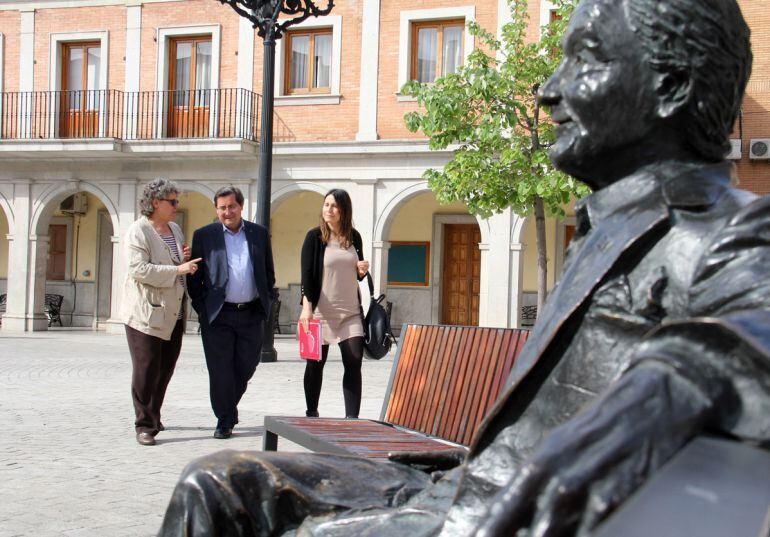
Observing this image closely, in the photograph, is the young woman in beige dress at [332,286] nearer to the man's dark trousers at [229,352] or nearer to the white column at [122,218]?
the man's dark trousers at [229,352]

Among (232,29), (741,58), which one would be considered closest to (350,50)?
(232,29)

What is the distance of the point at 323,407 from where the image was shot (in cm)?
937

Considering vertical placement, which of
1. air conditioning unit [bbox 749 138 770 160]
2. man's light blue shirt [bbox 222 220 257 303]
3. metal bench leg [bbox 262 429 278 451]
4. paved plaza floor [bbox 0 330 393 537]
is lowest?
paved plaza floor [bbox 0 330 393 537]

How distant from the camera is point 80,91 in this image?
927 inches

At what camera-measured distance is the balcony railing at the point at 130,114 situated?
73.4 ft

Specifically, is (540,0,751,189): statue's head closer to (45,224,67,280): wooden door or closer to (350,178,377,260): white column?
(350,178,377,260): white column

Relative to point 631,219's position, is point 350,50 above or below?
above

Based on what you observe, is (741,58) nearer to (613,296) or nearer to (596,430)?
(613,296)

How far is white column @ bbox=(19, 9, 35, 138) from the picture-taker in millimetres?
23750

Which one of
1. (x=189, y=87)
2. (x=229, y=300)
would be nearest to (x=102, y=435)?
(x=229, y=300)

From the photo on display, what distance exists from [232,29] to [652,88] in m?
22.1

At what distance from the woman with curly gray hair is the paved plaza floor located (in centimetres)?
31

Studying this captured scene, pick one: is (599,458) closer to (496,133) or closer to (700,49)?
(700,49)

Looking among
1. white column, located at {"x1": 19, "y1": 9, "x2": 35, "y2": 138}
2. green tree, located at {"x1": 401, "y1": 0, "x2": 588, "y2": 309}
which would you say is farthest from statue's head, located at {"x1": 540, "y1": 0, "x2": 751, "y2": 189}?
white column, located at {"x1": 19, "y1": 9, "x2": 35, "y2": 138}
